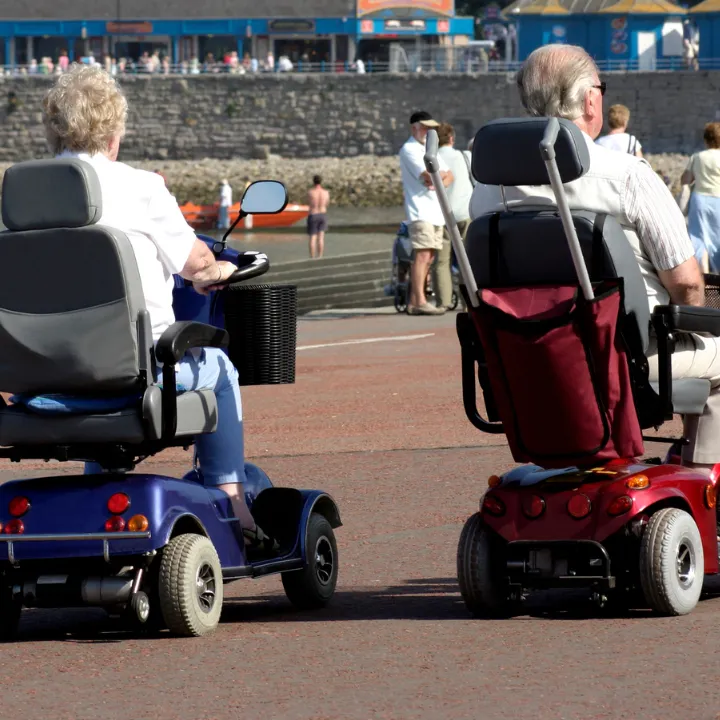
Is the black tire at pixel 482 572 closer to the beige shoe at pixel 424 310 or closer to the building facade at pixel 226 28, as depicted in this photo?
the beige shoe at pixel 424 310

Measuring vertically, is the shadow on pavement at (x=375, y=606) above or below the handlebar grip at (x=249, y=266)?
below

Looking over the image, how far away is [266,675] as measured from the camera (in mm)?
4887

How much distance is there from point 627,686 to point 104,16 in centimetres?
8957

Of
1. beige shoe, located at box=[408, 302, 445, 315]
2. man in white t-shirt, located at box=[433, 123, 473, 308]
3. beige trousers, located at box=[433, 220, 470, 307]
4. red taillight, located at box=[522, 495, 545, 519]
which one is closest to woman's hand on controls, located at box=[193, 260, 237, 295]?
red taillight, located at box=[522, 495, 545, 519]

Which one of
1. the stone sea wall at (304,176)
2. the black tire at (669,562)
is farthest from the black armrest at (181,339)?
the stone sea wall at (304,176)

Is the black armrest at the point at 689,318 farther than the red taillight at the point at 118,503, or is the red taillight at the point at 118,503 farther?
the black armrest at the point at 689,318

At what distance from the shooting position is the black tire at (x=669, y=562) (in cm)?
539

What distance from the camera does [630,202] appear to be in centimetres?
562

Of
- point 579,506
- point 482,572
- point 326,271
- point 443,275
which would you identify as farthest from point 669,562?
point 326,271

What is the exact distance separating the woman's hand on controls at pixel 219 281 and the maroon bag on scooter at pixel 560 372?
749mm

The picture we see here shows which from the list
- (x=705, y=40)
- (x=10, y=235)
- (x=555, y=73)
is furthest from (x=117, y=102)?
(x=705, y=40)

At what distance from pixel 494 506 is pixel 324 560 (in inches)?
30.2

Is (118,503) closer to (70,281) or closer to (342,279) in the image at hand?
(70,281)

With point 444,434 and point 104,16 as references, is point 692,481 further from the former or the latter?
point 104,16
